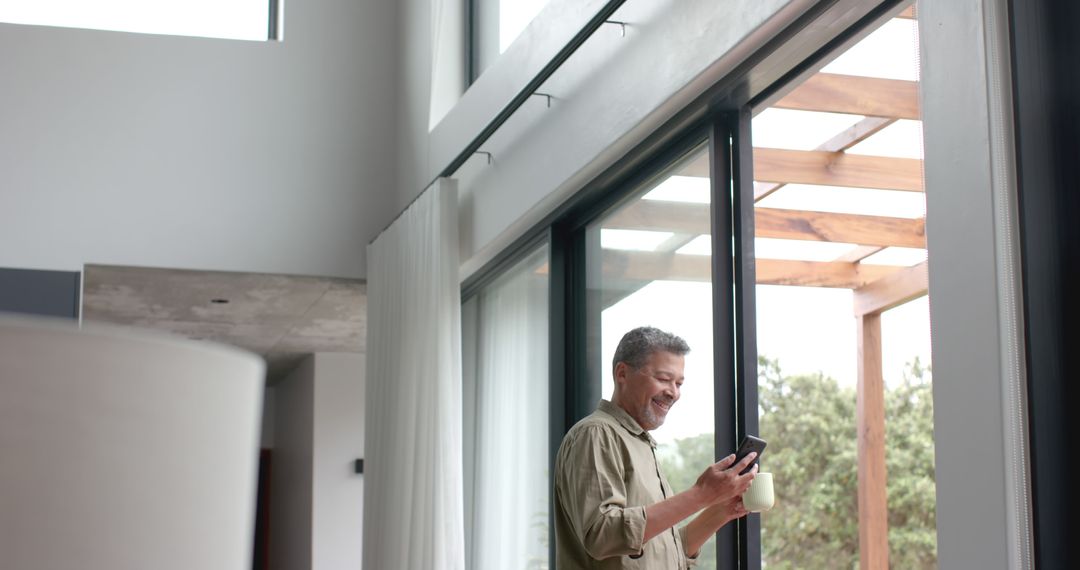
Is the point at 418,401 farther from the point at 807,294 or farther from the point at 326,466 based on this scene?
the point at 326,466

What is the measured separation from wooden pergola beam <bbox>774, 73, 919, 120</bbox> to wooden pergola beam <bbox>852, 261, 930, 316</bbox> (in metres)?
0.33

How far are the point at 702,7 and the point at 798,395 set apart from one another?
3.48 feet

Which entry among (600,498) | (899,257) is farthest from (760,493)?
(899,257)

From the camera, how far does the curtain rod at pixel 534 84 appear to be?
374 centimetres

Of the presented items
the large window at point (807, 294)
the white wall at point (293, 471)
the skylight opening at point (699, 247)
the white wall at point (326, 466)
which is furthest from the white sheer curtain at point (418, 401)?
the white wall at point (293, 471)

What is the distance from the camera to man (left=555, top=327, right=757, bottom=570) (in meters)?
2.70

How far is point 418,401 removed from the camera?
17.6 feet

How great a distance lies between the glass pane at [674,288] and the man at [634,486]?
43 cm

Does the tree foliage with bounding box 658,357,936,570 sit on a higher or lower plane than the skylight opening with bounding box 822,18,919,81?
lower

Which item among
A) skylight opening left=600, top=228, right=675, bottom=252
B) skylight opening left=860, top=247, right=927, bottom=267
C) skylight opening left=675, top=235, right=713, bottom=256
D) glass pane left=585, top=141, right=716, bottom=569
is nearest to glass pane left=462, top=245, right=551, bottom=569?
skylight opening left=600, top=228, right=675, bottom=252

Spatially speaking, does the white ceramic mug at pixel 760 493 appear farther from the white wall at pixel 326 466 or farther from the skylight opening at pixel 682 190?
the white wall at pixel 326 466

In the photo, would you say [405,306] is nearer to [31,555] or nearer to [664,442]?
[664,442]

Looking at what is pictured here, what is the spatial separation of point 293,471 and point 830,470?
7363 mm

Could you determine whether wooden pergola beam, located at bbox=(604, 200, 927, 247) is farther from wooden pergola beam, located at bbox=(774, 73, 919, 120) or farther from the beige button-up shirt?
the beige button-up shirt
